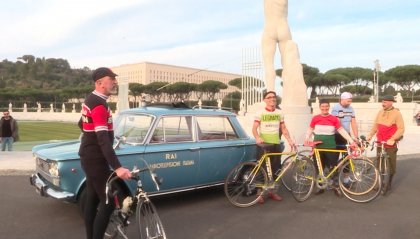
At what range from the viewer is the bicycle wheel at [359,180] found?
6.57 m

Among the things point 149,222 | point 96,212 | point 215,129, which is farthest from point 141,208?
point 215,129

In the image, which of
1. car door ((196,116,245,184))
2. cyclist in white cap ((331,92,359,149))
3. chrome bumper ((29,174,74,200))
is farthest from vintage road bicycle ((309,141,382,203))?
chrome bumper ((29,174,74,200))

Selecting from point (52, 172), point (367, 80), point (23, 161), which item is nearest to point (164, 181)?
point (52, 172)

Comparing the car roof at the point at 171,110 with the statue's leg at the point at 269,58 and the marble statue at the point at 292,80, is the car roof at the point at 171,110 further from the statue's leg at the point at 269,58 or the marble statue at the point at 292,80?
the statue's leg at the point at 269,58

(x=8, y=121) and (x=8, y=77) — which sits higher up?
(x=8, y=77)

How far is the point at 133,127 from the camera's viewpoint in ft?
20.0

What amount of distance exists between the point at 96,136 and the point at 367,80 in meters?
73.9

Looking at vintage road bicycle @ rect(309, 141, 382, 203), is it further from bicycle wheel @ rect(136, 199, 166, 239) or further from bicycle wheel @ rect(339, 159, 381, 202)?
bicycle wheel @ rect(136, 199, 166, 239)

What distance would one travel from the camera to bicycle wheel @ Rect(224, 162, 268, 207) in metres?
6.19

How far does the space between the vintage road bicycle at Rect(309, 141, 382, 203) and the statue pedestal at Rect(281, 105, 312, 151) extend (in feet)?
23.4

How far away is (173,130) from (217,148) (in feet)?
2.52

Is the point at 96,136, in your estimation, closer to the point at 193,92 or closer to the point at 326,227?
the point at 326,227

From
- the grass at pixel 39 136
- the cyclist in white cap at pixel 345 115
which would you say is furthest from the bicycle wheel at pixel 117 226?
the grass at pixel 39 136

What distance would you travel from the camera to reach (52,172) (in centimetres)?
514
